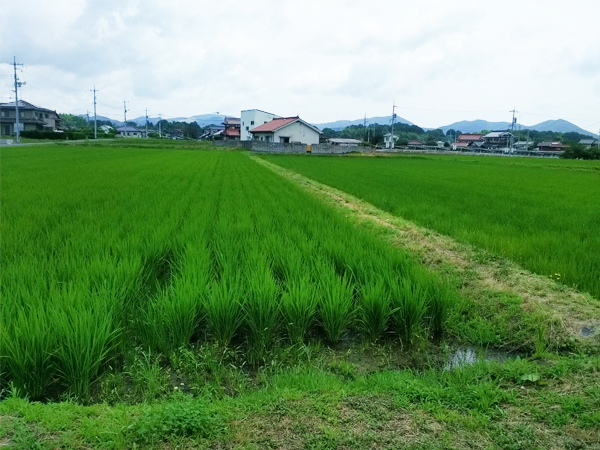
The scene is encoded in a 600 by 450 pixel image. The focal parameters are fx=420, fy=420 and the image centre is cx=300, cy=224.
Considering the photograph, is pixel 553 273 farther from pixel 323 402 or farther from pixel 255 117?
pixel 255 117

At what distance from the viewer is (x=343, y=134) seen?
93.8 metres

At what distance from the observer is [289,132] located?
151 feet

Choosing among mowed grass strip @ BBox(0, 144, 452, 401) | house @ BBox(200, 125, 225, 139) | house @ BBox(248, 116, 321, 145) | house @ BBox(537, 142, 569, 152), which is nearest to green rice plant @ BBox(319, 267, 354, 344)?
mowed grass strip @ BBox(0, 144, 452, 401)

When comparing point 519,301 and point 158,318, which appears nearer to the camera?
point 158,318

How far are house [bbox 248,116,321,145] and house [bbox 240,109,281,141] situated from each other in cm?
888

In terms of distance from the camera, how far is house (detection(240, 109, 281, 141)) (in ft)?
187

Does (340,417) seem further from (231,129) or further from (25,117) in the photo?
(231,129)

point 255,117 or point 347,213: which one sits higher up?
point 255,117

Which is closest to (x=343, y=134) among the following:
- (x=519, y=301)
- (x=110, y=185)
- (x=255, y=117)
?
(x=255, y=117)

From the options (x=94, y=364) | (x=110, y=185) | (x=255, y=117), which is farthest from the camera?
(x=255, y=117)

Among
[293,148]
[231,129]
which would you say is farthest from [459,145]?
[293,148]

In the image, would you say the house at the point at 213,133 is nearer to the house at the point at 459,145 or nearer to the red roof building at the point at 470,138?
the house at the point at 459,145

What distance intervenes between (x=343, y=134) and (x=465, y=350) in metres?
93.3

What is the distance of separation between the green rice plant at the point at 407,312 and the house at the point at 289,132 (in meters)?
42.0
